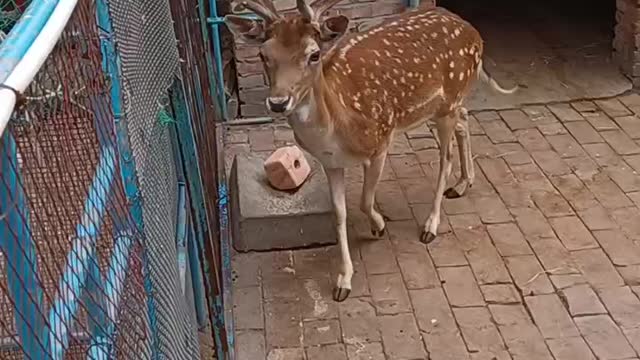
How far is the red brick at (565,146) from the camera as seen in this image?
5.98 metres

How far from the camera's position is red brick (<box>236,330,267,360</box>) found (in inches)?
169

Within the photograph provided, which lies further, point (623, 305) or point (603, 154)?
point (603, 154)

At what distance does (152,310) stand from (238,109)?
453 cm

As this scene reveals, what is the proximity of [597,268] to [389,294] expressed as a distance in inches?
40.4

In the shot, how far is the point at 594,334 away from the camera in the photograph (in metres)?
4.27

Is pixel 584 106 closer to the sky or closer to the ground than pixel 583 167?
closer to the ground

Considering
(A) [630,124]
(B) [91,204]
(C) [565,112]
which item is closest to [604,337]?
(A) [630,124]

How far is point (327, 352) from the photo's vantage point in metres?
4.27

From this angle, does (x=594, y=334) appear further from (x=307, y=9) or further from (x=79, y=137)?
(x=79, y=137)

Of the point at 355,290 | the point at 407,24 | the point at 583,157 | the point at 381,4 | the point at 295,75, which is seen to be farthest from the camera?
the point at 381,4

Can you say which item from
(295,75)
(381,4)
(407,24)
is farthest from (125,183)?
(381,4)

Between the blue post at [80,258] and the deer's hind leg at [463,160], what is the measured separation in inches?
141

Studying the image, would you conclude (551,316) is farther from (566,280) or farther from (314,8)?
(314,8)

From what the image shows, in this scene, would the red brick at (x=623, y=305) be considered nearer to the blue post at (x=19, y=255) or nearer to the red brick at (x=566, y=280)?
the red brick at (x=566, y=280)
